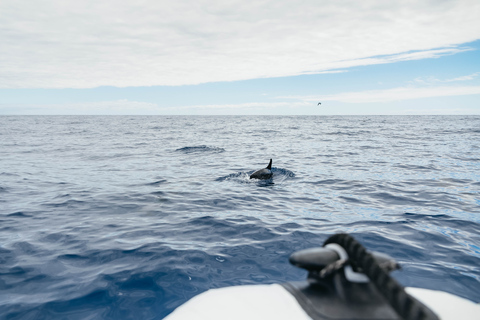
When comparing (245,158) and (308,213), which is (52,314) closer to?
(308,213)

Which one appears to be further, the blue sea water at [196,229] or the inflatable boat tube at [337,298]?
the blue sea water at [196,229]

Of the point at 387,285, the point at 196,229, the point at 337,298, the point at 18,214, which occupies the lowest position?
the point at 18,214

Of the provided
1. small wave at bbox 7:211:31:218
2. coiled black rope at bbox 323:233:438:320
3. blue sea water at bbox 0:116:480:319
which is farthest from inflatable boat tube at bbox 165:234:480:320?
small wave at bbox 7:211:31:218

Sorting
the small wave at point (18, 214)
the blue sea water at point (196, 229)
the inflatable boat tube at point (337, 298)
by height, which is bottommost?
the small wave at point (18, 214)

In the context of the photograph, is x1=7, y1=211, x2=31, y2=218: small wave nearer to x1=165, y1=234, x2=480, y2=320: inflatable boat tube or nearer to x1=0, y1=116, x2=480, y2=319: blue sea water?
x1=0, y1=116, x2=480, y2=319: blue sea water

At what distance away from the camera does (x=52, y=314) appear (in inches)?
173

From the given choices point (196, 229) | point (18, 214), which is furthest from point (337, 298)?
point (18, 214)

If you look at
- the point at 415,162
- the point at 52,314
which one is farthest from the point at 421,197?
the point at 52,314

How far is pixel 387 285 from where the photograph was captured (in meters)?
1.86

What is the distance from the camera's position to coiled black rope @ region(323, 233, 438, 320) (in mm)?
1729

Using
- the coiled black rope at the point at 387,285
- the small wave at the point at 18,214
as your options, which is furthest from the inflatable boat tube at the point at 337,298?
the small wave at the point at 18,214

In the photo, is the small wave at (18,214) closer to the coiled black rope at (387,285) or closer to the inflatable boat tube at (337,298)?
the inflatable boat tube at (337,298)

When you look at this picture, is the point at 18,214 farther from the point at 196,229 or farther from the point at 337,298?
the point at 337,298

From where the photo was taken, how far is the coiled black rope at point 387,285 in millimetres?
1729
